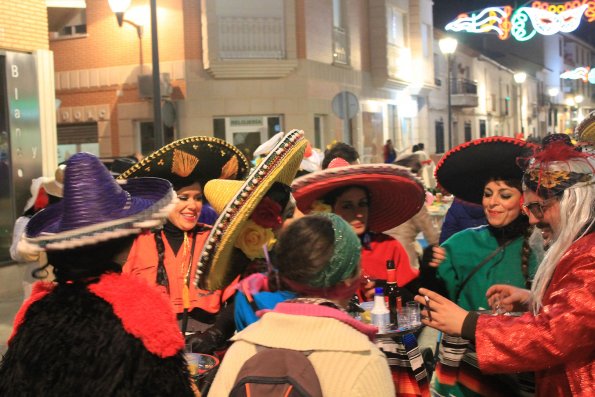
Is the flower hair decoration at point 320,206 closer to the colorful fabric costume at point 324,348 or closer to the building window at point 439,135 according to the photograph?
the colorful fabric costume at point 324,348

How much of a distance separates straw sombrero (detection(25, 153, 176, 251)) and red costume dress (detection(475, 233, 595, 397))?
1.29 meters

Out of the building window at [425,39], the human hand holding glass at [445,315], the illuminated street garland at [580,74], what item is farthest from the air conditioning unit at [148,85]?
the illuminated street garland at [580,74]

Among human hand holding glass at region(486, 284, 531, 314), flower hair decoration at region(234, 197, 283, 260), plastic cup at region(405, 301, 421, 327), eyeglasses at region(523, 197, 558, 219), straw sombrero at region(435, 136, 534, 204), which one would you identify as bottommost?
plastic cup at region(405, 301, 421, 327)

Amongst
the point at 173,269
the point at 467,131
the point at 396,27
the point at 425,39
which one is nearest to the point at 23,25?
the point at 173,269

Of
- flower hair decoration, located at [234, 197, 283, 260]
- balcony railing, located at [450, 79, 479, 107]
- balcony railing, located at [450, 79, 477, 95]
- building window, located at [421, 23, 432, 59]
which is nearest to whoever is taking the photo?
flower hair decoration, located at [234, 197, 283, 260]

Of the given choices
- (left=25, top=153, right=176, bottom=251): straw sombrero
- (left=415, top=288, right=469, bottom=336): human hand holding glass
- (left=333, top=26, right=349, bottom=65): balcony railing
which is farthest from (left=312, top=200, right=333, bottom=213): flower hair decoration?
(left=333, top=26, right=349, bottom=65): balcony railing

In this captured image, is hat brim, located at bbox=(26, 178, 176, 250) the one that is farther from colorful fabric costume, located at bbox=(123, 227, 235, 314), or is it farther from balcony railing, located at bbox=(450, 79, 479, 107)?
balcony railing, located at bbox=(450, 79, 479, 107)

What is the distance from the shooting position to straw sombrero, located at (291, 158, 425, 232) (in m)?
4.07

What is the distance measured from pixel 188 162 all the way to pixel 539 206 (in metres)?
2.19

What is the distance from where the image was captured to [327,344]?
207cm

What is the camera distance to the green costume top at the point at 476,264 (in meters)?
3.91

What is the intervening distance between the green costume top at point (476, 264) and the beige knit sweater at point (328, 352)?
1.94 meters

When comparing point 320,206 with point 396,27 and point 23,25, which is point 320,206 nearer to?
point 23,25

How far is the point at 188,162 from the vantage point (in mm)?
4309
